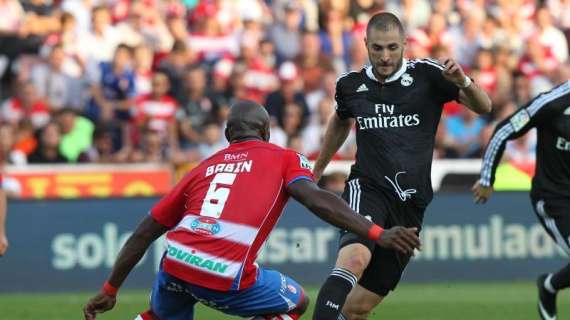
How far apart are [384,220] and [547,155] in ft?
5.61

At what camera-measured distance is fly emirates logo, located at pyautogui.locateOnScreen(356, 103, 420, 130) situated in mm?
8773

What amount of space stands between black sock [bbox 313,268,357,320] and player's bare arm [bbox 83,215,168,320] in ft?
3.73

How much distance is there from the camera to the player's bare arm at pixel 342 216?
6465 millimetres

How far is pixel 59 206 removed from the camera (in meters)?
15.2

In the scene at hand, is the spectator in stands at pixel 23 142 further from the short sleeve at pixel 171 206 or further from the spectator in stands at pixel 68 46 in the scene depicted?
the short sleeve at pixel 171 206

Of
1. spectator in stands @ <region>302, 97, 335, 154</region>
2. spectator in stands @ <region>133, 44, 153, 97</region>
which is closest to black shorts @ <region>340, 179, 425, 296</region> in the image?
spectator in stands @ <region>302, 97, 335, 154</region>

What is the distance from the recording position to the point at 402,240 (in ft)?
21.2

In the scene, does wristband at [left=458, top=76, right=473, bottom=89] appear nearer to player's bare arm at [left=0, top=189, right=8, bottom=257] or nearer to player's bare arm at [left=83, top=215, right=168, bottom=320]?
player's bare arm at [left=83, top=215, right=168, bottom=320]

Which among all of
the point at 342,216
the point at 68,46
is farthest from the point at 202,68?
the point at 342,216

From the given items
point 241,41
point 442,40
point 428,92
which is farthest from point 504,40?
point 428,92

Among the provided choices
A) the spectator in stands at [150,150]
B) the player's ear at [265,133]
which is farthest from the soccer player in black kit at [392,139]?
the spectator in stands at [150,150]

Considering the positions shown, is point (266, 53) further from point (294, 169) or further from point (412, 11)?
point (294, 169)

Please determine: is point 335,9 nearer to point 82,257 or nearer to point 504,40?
point 504,40

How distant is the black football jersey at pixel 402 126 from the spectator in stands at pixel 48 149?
8424 mm
